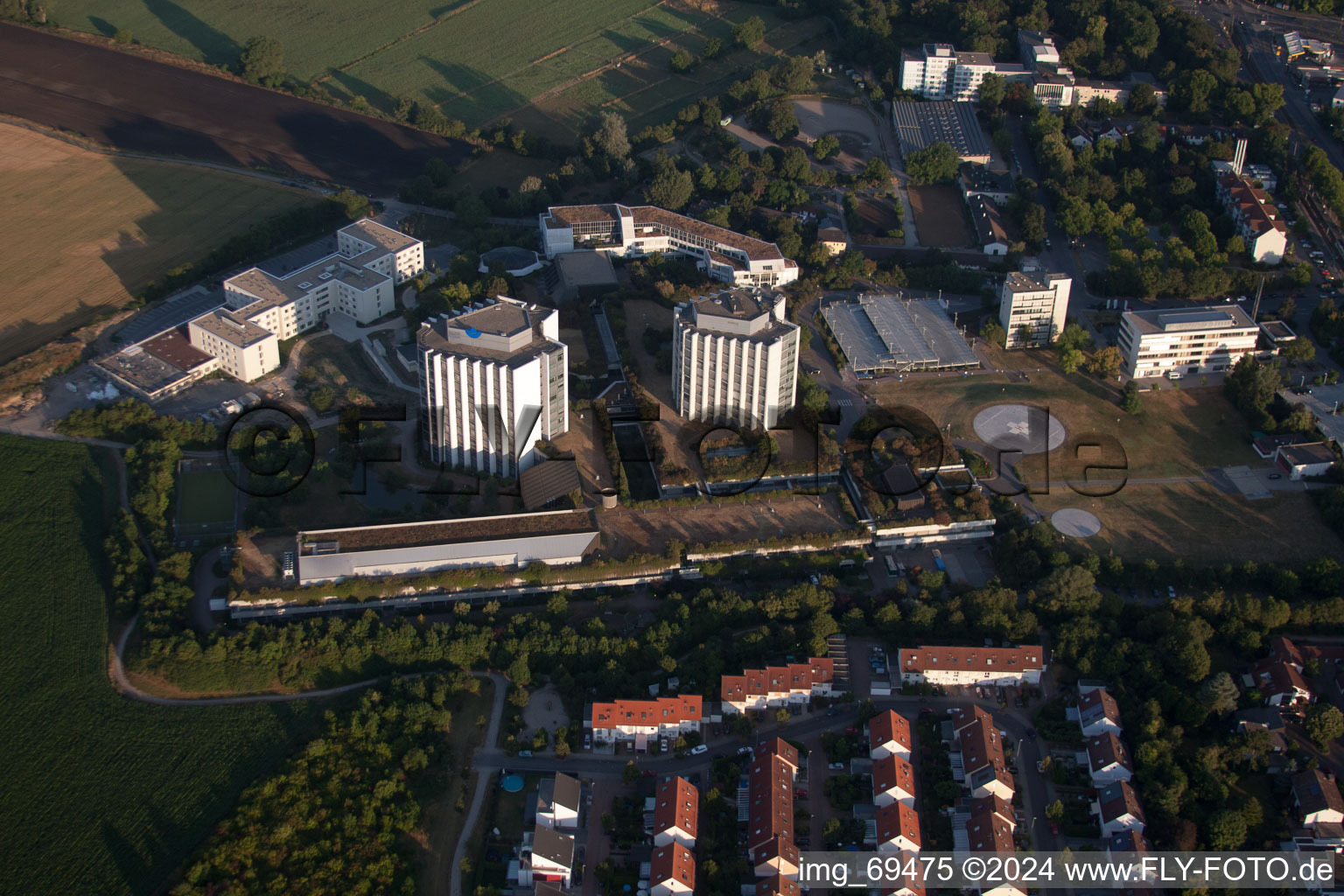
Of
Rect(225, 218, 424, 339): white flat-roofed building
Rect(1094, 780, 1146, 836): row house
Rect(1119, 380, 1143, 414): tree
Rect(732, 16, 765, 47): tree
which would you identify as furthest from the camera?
Rect(732, 16, 765, 47): tree

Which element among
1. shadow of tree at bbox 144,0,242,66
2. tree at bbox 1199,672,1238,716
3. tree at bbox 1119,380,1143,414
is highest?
shadow of tree at bbox 144,0,242,66

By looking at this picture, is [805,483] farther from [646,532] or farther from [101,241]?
[101,241]

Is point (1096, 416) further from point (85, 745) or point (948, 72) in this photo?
point (85, 745)

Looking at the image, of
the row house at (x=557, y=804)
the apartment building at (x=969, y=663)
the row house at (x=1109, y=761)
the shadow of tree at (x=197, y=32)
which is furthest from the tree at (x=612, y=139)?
the row house at (x=1109, y=761)

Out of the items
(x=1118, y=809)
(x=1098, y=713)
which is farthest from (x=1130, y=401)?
(x=1118, y=809)

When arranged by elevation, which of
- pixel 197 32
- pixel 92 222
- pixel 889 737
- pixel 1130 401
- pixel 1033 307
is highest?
pixel 197 32

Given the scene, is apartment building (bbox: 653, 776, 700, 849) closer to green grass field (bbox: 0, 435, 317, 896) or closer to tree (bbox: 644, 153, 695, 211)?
green grass field (bbox: 0, 435, 317, 896)

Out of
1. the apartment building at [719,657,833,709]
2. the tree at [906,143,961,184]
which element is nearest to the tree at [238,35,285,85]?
the tree at [906,143,961,184]
